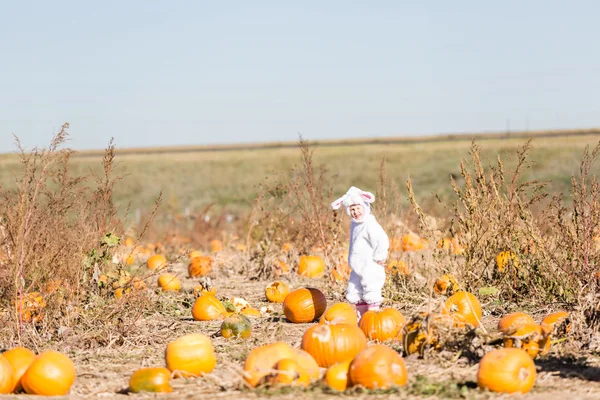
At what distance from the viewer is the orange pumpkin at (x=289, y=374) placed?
14.8 feet

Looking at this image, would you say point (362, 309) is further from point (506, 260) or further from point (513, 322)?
point (506, 260)

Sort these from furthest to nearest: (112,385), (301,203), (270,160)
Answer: (270,160) → (301,203) → (112,385)

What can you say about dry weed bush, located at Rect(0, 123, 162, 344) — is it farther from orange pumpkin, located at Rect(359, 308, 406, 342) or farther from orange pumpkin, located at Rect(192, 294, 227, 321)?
orange pumpkin, located at Rect(359, 308, 406, 342)

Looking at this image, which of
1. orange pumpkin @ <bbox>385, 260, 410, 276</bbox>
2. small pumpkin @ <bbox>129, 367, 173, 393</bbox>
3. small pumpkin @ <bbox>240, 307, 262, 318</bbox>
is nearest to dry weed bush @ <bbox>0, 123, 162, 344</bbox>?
small pumpkin @ <bbox>240, 307, 262, 318</bbox>

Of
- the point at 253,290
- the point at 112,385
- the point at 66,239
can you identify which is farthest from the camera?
the point at 253,290

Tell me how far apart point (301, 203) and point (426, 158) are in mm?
43069

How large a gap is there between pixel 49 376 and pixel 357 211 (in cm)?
330

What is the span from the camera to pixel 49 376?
4.72 m

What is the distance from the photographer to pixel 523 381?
4.48m

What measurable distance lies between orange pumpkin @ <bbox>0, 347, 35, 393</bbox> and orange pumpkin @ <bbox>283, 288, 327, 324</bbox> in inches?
101

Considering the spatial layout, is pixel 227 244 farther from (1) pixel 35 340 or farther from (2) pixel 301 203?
(1) pixel 35 340

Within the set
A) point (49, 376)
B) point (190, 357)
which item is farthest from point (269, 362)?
point (49, 376)

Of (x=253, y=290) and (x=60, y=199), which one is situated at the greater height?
(x=60, y=199)

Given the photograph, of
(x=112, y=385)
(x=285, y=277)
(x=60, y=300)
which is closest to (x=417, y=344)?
(x=112, y=385)
